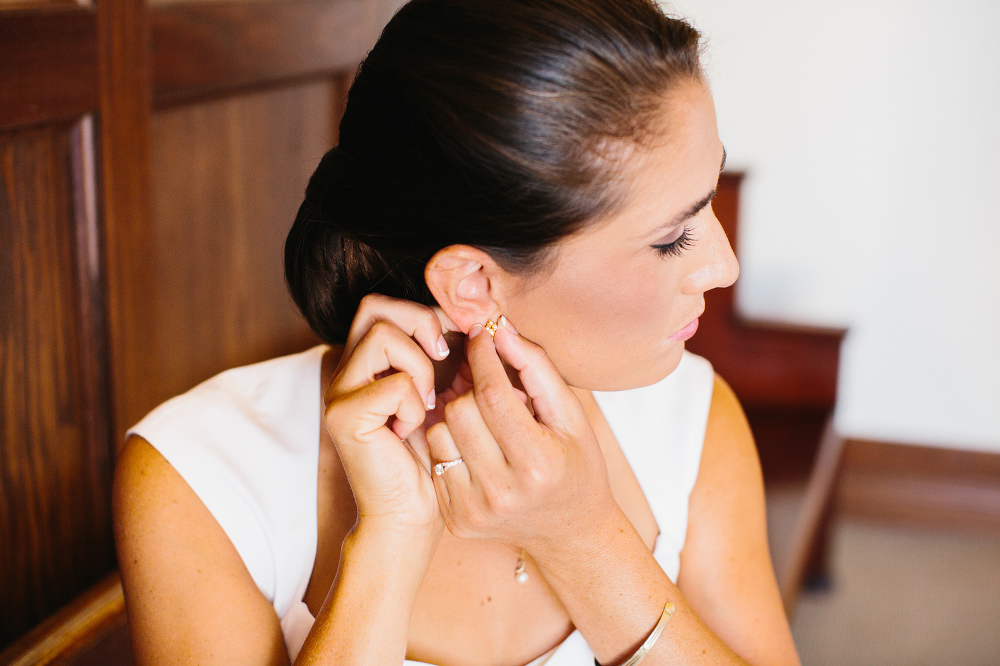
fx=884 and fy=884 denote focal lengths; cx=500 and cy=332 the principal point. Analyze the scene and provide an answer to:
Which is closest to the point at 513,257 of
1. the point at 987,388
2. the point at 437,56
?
the point at 437,56

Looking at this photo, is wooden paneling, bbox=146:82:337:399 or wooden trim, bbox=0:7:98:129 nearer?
wooden trim, bbox=0:7:98:129

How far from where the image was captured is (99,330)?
1.63 metres

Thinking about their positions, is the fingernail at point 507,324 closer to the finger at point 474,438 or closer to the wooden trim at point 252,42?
the finger at point 474,438

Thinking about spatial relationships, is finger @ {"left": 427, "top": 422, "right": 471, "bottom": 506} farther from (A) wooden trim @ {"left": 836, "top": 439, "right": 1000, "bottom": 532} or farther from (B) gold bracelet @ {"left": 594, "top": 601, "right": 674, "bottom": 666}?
(A) wooden trim @ {"left": 836, "top": 439, "right": 1000, "bottom": 532}

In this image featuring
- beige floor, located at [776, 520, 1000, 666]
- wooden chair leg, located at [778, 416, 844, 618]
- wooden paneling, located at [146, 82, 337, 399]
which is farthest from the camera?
beige floor, located at [776, 520, 1000, 666]

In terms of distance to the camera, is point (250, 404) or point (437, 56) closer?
point (437, 56)

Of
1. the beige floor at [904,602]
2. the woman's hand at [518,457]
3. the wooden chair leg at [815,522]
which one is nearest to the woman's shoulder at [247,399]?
the woman's hand at [518,457]

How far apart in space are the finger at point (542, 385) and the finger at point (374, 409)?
12cm

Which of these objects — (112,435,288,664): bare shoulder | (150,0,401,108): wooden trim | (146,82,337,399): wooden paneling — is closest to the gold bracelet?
(112,435,288,664): bare shoulder

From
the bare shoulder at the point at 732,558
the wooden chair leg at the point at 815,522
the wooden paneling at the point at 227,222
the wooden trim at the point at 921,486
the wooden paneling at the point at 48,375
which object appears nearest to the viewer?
the bare shoulder at the point at 732,558

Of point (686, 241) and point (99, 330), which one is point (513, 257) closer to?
point (686, 241)

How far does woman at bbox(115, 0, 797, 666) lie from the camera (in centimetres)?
98

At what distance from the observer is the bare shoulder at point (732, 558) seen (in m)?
1.28

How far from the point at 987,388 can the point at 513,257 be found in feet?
8.45
